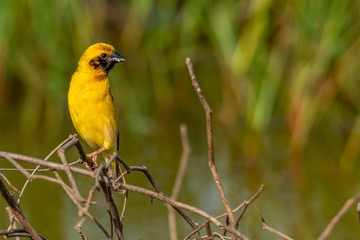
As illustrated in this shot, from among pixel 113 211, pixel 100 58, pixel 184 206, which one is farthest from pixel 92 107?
pixel 184 206

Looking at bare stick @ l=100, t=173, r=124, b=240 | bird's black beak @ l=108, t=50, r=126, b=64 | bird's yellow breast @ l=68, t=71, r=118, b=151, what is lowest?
bare stick @ l=100, t=173, r=124, b=240

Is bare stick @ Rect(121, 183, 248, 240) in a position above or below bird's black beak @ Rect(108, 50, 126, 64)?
below

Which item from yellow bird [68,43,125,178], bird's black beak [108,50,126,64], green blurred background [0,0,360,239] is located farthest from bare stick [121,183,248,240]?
green blurred background [0,0,360,239]

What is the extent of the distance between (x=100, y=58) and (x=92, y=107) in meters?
0.24

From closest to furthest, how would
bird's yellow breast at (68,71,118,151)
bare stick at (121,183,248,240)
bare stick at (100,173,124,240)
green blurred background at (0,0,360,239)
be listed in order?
1. bare stick at (121,183,248,240)
2. bare stick at (100,173,124,240)
3. bird's yellow breast at (68,71,118,151)
4. green blurred background at (0,0,360,239)

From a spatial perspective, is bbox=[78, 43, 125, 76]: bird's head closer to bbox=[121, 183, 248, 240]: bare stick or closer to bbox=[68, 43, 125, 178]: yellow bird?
bbox=[68, 43, 125, 178]: yellow bird

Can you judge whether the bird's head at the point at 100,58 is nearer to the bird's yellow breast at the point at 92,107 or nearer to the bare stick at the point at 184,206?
the bird's yellow breast at the point at 92,107

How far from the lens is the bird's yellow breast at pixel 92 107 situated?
11.1 feet

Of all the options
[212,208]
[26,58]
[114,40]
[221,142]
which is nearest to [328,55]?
[221,142]

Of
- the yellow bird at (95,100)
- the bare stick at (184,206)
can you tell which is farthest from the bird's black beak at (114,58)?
the bare stick at (184,206)

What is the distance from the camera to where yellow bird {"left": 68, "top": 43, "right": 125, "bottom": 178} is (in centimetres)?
338

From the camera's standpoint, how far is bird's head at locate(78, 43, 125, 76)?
11.4 ft

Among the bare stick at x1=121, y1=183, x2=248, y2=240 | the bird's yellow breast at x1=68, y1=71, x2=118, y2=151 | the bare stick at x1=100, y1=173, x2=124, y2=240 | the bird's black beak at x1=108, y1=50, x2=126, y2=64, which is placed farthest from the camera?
the bird's black beak at x1=108, y1=50, x2=126, y2=64

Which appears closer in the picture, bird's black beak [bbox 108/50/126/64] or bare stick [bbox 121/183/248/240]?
bare stick [bbox 121/183/248/240]
